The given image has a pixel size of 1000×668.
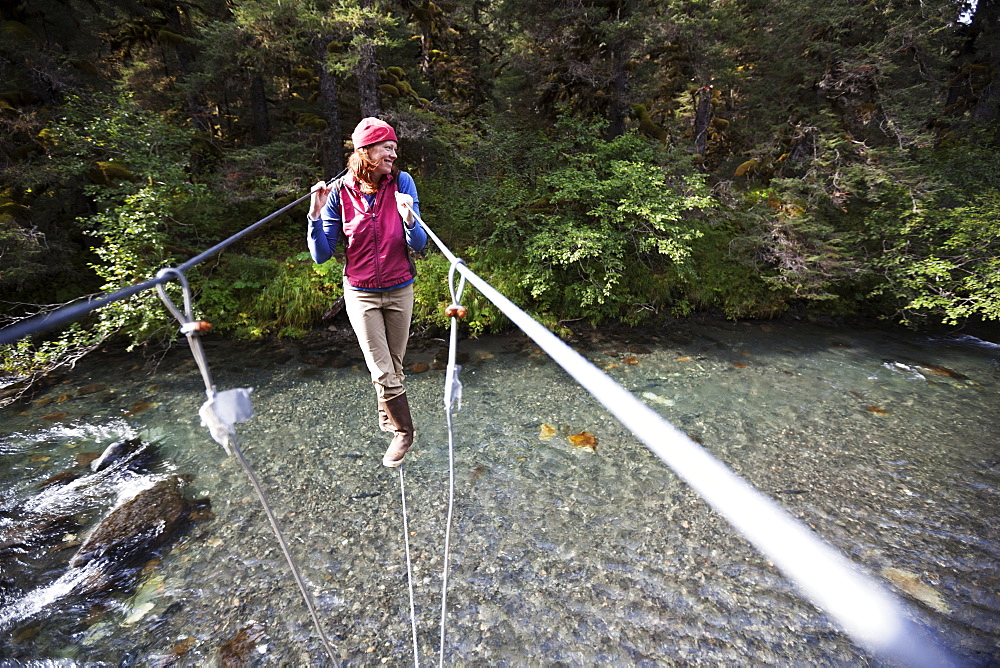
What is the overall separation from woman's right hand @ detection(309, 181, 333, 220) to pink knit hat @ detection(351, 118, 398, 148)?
0.36 m

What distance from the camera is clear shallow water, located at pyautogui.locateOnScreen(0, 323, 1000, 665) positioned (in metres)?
3.66

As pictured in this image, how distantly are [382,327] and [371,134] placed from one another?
4.04 feet

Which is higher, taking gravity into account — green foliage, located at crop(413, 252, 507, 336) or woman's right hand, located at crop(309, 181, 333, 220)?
woman's right hand, located at crop(309, 181, 333, 220)

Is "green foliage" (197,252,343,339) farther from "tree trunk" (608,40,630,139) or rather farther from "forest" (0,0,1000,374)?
"tree trunk" (608,40,630,139)

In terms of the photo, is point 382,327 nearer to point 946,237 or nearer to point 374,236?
point 374,236

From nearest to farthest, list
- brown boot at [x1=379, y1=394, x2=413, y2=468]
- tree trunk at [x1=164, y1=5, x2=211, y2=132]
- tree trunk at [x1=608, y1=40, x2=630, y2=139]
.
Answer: brown boot at [x1=379, y1=394, x2=413, y2=468] → tree trunk at [x1=608, y1=40, x2=630, y2=139] → tree trunk at [x1=164, y1=5, x2=211, y2=132]

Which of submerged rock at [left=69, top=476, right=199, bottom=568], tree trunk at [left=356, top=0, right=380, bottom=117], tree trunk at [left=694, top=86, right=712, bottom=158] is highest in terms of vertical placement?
tree trunk at [left=356, top=0, right=380, bottom=117]

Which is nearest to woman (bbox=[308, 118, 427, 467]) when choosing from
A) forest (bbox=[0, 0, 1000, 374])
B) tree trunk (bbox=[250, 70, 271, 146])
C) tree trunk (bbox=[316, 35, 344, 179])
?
forest (bbox=[0, 0, 1000, 374])

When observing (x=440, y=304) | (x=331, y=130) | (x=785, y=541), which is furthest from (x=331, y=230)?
(x=331, y=130)

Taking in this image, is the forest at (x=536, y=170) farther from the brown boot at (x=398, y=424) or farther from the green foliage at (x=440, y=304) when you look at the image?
the brown boot at (x=398, y=424)

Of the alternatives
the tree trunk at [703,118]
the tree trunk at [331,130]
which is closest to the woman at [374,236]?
the tree trunk at [331,130]

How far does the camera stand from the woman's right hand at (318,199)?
291 centimetres

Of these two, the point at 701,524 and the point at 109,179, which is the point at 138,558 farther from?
the point at 109,179

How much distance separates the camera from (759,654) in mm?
3537
